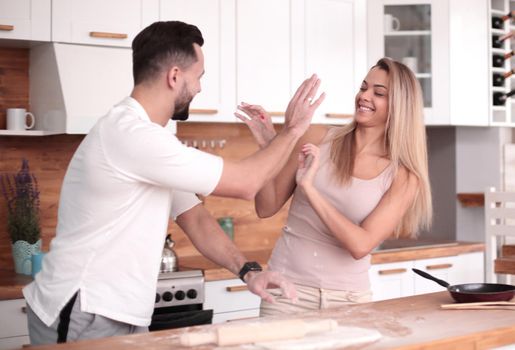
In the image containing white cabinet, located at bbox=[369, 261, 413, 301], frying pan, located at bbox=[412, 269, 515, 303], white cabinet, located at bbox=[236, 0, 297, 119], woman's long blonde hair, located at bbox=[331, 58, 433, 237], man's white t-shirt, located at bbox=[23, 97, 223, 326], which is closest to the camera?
man's white t-shirt, located at bbox=[23, 97, 223, 326]

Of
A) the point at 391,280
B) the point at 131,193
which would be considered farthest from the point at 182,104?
the point at 391,280

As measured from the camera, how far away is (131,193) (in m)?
2.16

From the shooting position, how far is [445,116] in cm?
509

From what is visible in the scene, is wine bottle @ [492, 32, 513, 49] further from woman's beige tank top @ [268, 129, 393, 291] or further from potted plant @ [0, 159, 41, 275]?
potted plant @ [0, 159, 41, 275]

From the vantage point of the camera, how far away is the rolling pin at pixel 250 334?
1921 mm

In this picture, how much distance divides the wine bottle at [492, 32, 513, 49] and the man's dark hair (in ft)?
11.5

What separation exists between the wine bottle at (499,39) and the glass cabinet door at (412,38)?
20.6 inches

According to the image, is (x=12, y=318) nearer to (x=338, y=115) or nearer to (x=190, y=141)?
(x=190, y=141)

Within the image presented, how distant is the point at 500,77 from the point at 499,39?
24cm

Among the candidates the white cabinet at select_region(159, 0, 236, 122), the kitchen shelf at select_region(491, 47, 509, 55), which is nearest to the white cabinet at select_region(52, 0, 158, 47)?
the white cabinet at select_region(159, 0, 236, 122)

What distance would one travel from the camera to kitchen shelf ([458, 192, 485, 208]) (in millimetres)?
5520

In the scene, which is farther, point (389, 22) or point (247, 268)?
point (389, 22)

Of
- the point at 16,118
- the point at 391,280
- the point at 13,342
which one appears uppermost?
the point at 16,118

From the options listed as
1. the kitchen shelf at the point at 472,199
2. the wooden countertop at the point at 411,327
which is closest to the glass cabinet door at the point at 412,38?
the kitchen shelf at the point at 472,199
